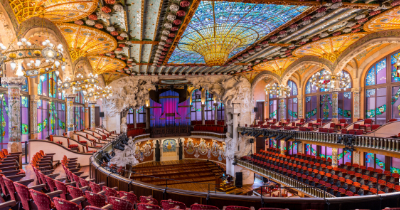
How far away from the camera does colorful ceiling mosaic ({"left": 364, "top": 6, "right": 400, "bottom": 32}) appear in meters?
8.77

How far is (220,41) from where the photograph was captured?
36.4 ft

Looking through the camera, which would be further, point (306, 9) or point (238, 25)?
point (238, 25)

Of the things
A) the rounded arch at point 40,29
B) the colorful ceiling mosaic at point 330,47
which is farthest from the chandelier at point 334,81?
the rounded arch at point 40,29

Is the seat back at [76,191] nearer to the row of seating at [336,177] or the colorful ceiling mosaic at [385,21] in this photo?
the row of seating at [336,177]

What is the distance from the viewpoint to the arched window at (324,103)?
58.7 feet

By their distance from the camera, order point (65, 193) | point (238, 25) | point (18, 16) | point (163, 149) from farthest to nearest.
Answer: point (163, 149) → point (238, 25) → point (18, 16) → point (65, 193)

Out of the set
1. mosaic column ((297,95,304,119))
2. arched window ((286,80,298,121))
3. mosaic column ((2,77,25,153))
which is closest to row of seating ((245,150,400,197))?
mosaic column ((297,95,304,119))

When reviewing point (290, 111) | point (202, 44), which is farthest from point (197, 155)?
point (202, 44)

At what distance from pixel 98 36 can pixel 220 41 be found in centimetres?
583

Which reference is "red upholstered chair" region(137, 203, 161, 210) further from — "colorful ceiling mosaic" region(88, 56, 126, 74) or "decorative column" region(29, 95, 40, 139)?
"decorative column" region(29, 95, 40, 139)

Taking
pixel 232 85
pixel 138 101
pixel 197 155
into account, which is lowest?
pixel 197 155

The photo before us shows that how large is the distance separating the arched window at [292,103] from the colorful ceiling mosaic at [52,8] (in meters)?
21.1

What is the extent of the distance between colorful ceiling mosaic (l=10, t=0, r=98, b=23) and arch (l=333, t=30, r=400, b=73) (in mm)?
13150

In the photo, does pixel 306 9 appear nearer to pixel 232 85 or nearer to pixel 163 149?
pixel 232 85
